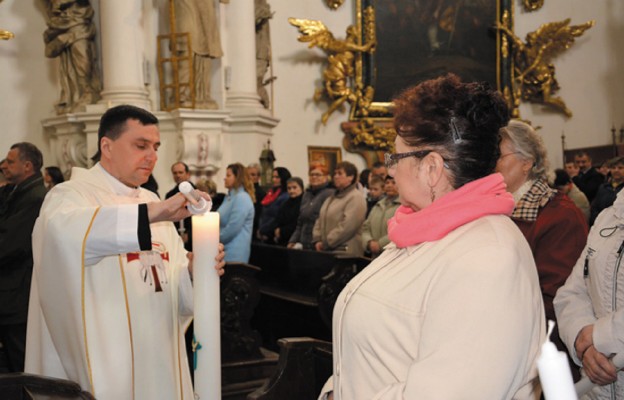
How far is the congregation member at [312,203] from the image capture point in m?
7.90

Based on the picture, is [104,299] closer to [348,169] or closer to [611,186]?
[348,169]

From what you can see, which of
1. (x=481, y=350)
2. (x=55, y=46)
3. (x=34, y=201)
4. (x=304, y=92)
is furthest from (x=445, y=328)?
(x=304, y=92)

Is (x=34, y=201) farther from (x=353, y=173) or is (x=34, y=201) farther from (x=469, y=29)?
(x=469, y=29)

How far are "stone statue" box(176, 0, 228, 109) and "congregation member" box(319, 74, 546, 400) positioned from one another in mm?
8307

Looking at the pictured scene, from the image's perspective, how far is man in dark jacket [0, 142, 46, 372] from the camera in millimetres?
5266

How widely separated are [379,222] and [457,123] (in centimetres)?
488

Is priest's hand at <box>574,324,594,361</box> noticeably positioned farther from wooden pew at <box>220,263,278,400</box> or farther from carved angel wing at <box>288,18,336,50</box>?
carved angel wing at <box>288,18,336,50</box>

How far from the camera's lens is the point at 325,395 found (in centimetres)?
219

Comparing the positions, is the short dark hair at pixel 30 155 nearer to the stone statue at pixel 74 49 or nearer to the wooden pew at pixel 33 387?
the wooden pew at pixel 33 387

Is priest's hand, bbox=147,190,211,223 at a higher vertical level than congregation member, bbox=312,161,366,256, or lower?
higher

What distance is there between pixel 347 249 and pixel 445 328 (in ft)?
18.4

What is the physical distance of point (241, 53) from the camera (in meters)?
11.0

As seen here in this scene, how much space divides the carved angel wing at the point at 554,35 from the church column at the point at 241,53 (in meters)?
6.52

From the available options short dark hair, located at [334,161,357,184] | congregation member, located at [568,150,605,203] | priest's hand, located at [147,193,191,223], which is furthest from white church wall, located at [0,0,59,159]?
priest's hand, located at [147,193,191,223]
